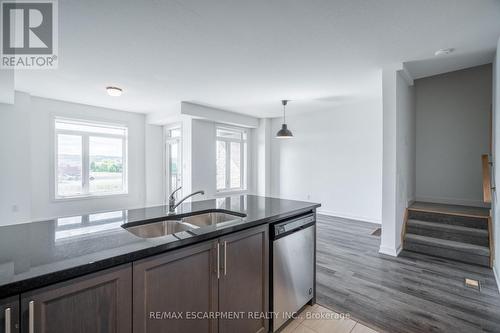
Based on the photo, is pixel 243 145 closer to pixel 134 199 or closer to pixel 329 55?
pixel 134 199

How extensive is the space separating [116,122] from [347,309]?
20.2 feet

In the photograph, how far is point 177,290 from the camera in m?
1.26

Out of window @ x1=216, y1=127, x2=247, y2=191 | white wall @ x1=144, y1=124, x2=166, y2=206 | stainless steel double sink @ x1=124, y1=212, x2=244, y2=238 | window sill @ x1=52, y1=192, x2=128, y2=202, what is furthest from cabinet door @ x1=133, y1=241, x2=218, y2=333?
white wall @ x1=144, y1=124, x2=166, y2=206

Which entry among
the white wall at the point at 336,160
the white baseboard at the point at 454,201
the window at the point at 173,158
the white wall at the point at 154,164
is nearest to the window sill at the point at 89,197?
the white wall at the point at 154,164

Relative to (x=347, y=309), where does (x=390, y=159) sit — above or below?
above

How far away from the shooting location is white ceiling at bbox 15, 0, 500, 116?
2.04 meters

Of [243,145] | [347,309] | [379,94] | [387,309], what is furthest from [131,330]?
[243,145]

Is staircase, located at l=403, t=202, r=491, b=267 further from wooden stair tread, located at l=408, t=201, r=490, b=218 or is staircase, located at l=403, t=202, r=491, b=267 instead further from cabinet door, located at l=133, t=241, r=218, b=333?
cabinet door, located at l=133, t=241, r=218, b=333

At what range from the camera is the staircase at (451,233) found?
319cm

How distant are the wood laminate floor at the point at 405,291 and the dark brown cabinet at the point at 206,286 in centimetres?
107

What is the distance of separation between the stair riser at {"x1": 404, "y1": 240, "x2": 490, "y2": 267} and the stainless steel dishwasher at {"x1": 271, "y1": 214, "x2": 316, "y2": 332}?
2.29 metres

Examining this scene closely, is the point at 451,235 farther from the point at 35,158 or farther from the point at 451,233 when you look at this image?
the point at 35,158

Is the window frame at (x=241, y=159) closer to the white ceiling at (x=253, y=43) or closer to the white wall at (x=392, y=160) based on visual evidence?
the white ceiling at (x=253, y=43)

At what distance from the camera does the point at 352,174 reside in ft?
18.6
